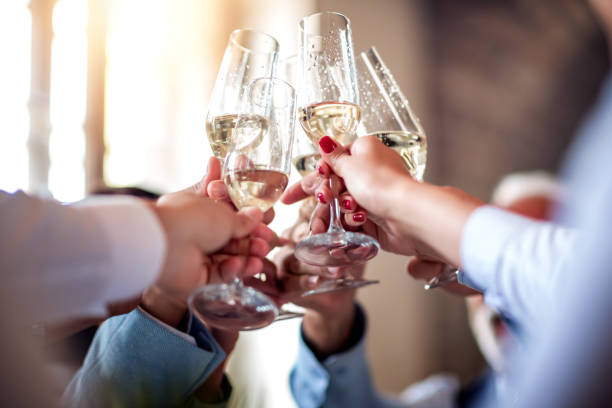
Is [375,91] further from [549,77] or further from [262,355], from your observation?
[549,77]

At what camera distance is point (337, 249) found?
83 cm

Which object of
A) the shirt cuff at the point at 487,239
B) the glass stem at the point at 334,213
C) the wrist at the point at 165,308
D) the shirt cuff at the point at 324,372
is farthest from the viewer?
the shirt cuff at the point at 324,372

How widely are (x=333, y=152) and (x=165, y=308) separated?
44 cm

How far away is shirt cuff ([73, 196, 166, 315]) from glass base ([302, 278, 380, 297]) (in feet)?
1.21

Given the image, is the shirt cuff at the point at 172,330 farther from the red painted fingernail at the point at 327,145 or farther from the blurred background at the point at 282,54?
the blurred background at the point at 282,54

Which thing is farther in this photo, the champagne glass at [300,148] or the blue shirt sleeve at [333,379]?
the blue shirt sleeve at [333,379]

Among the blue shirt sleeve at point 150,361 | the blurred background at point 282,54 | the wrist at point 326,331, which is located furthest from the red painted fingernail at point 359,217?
the blurred background at point 282,54

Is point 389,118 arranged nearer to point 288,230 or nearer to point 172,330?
point 288,230

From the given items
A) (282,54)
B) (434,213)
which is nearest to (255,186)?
(434,213)

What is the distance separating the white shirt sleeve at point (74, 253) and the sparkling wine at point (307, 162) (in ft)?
1.55

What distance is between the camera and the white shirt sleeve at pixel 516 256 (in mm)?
609

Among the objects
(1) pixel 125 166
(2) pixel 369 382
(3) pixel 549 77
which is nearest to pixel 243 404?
(2) pixel 369 382

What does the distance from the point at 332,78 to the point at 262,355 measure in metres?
2.53

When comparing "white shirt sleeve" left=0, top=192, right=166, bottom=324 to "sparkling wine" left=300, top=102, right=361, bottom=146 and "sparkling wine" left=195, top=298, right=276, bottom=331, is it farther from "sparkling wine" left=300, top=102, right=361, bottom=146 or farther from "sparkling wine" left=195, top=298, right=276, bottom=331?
"sparkling wine" left=300, top=102, right=361, bottom=146
